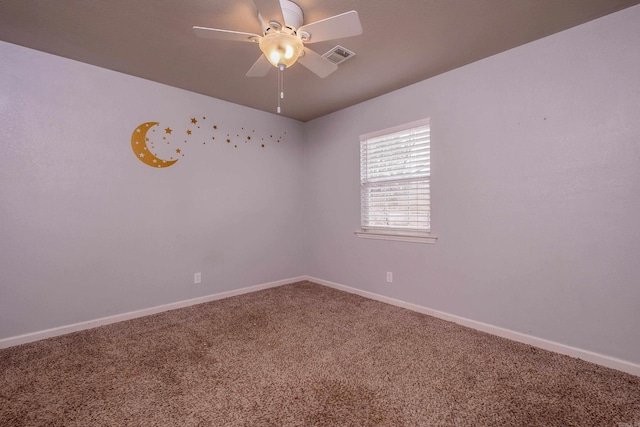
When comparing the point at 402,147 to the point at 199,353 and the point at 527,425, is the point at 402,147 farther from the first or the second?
the point at 199,353

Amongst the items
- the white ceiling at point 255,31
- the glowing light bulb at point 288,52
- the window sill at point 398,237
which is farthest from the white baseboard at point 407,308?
the glowing light bulb at point 288,52

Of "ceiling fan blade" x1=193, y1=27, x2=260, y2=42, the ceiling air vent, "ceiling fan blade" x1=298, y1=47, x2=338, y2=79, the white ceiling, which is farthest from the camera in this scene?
the ceiling air vent

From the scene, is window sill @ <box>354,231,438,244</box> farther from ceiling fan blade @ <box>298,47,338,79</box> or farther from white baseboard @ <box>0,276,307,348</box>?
ceiling fan blade @ <box>298,47,338,79</box>

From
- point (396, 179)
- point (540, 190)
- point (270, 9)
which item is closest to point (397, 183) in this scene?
point (396, 179)

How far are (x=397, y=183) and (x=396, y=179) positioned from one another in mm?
48

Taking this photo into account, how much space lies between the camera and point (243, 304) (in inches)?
130

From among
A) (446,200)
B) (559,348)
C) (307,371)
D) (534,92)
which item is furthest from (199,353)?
(534,92)

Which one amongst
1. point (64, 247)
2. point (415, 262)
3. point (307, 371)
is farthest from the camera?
point (415, 262)

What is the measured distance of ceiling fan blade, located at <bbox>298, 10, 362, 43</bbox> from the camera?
156 centimetres

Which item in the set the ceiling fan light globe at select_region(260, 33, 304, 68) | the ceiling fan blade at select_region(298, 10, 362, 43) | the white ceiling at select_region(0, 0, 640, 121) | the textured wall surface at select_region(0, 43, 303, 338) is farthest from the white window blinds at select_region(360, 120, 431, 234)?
the ceiling fan light globe at select_region(260, 33, 304, 68)

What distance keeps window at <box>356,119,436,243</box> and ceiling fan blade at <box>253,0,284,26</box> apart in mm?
1876

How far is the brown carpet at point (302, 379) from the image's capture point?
151 centimetres

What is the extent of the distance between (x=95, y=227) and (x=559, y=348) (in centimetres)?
408

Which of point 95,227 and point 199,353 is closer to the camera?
point 199,353
